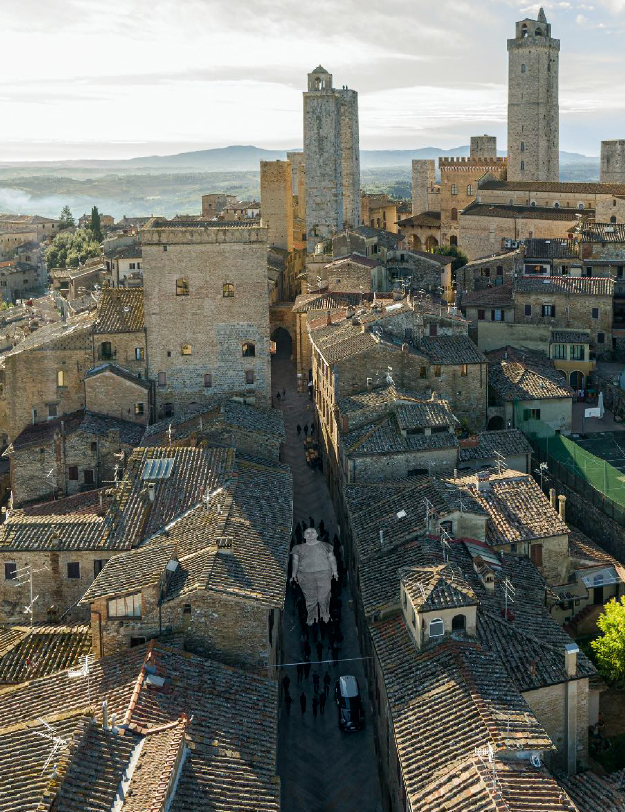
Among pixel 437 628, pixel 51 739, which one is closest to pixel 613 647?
pixel 437 628

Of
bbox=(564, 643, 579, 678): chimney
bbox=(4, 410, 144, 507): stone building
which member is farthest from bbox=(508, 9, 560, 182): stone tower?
bbox=(564, 643, 579, 678): chimney

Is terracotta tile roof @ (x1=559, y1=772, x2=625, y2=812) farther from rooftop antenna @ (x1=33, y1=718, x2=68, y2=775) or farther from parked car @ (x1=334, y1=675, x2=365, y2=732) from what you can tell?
rooftop antenna @ (x1=33, y1=718, x2=68, y2=775)

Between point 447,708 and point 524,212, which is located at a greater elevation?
point 524,212

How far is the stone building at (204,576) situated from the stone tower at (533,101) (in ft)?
251

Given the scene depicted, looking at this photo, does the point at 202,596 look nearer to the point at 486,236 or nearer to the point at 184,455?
the point at 184,455

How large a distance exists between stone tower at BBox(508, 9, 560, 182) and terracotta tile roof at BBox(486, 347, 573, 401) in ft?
179

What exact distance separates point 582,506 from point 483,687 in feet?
57.3

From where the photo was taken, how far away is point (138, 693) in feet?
72.9

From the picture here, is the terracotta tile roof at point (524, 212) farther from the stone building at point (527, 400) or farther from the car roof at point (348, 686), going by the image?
the car roof at point (348, 686)

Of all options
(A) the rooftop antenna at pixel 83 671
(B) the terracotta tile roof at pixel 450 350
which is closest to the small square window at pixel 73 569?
(A) the rooftop antenna at pixel 83 671

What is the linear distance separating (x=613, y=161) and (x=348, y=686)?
275 feet

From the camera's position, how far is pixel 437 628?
25.0 m

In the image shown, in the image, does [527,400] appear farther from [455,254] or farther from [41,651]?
[455,254]

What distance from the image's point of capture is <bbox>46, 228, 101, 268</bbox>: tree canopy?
4343 inches
